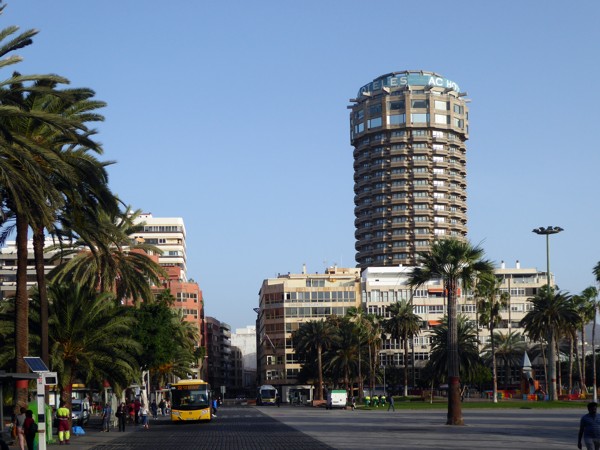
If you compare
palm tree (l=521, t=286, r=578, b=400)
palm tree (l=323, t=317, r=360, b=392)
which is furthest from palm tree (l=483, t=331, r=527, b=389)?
palm tree (l=521, t=286, r=578, b=400)

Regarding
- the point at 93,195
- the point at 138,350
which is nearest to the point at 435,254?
the point at 138,350

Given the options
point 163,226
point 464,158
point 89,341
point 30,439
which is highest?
point 464,158

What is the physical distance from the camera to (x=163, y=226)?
19100cm

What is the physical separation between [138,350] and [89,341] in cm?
285

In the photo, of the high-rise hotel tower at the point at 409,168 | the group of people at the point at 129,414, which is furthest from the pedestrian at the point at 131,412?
the high-rise hotel tower at the point at 409,168

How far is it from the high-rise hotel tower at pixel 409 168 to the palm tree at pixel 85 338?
135 meters

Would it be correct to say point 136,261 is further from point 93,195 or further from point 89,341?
point 93,195

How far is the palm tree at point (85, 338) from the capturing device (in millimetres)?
51750

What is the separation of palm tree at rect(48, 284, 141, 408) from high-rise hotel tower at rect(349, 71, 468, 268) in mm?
134556

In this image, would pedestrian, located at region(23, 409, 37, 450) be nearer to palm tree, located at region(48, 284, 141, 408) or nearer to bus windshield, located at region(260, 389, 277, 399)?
palm tree, located at region(48, 284, 141, 408)

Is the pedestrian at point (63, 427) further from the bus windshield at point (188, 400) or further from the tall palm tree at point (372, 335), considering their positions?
the tall palm tree at point (372, 335)

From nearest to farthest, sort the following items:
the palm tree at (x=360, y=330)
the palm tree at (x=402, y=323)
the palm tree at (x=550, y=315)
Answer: the palm tree at (x=550, y=315) → the palm tree at (x=402, y=323) → the palm tree at (x=360, y=330)

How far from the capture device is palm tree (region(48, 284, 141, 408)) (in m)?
51.8

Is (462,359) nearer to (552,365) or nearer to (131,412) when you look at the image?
(552,365)
